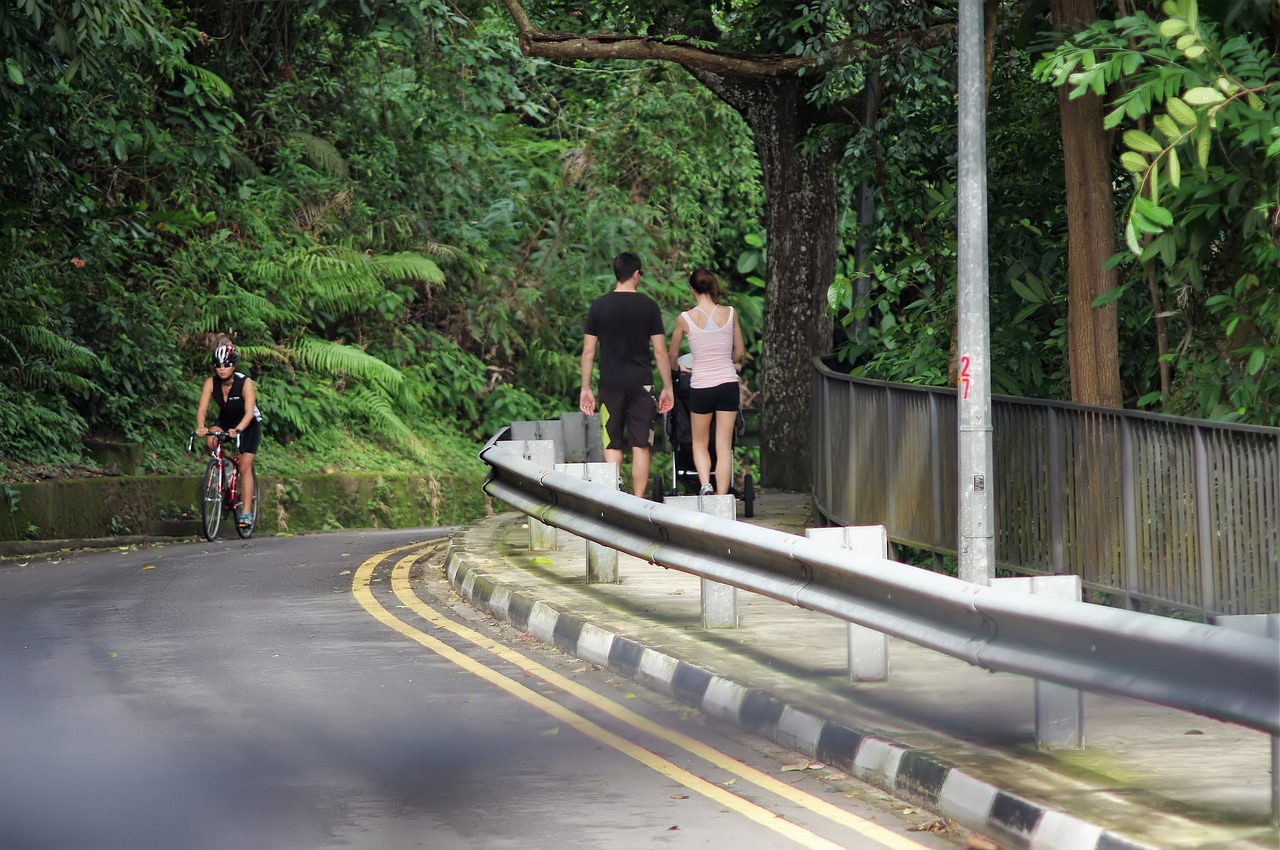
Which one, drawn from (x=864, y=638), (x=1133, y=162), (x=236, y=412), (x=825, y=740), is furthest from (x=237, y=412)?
(x=825, y=740)

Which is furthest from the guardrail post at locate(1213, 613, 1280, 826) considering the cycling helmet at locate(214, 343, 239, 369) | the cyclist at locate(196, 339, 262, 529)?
the cycling helmet at locate(214, 343, 239, 369)

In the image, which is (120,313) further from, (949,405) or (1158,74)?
(1158,74)

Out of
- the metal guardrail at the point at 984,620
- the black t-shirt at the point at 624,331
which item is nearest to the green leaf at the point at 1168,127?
the metal guardrail at the point at 984,620

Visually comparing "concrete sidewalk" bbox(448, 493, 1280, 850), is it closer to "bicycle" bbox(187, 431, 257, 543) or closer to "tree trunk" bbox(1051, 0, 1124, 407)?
"tree trunk" bbox(1051, 0, 1124, 407)

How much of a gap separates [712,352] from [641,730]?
6065 millimetres

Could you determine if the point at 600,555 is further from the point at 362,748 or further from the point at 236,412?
the point at 236,412

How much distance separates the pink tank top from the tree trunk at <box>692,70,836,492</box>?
7009mm

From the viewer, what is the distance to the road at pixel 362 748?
249 inches

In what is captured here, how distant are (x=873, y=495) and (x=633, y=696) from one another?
5191 mm

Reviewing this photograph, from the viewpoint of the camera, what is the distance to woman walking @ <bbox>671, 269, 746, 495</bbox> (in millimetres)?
13695

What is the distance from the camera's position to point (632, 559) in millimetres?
13422

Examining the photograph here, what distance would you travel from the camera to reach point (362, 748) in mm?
7629

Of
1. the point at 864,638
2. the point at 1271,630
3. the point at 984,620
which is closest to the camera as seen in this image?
the point at 1271,630

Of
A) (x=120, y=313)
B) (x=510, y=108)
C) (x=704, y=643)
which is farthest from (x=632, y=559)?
(x=510, y=108)
